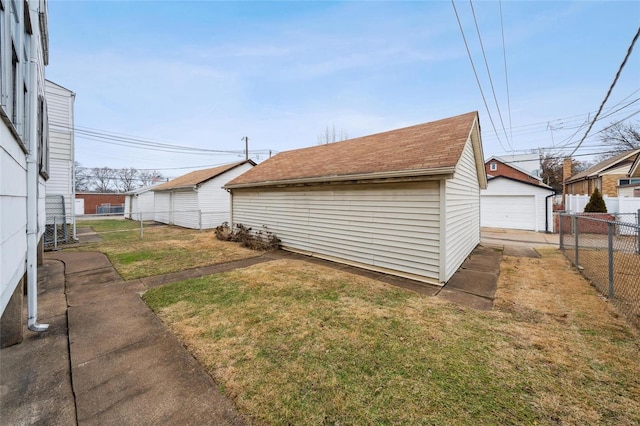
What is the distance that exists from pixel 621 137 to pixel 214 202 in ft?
136

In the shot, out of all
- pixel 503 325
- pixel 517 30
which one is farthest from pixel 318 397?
pixel 517 30

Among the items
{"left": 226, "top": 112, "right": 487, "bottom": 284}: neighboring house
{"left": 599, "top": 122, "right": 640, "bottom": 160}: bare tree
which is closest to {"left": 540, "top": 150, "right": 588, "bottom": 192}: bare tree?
{"left": 599, "top": 122, "right": 640, "bottom": 160}: bare tree

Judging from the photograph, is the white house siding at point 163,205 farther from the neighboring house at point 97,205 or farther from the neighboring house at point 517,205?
the neighboring house at point 517,205

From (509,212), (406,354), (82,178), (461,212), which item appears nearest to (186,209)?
(461,212)

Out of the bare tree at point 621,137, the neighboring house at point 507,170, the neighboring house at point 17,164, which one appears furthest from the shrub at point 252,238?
the bare tree at point 621,137

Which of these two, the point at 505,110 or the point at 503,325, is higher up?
the point at 505,110

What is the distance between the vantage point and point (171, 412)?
6.77ft

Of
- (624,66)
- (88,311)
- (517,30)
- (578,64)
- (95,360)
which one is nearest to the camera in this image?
(95,360)

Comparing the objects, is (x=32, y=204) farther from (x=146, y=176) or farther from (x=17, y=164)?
(x=146, y=176)

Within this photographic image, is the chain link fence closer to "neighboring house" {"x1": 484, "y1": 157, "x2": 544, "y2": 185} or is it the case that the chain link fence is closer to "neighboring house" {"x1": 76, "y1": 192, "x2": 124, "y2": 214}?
"neighboring house" {"x1": 484, "y1": 157, "x2": 544, "y2": 185}

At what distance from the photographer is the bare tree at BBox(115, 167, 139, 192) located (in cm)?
4962

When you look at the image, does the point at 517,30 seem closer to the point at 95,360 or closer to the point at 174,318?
the point at 174,318

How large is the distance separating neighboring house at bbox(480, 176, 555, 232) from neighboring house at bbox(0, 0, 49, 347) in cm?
1866

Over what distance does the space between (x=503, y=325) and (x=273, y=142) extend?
113 ft
